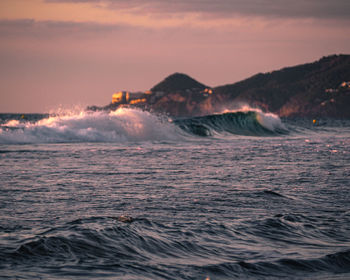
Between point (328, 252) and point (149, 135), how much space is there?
27.3 meters

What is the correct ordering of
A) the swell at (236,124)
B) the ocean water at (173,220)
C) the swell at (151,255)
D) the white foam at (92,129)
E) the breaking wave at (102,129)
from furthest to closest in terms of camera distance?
the swell at (236,124), the breaking wave at (102,129), the white foam at (92,129), the ocean water at (173,220), the swell at (151,255)

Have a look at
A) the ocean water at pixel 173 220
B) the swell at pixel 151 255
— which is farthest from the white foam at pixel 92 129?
the swell at pixel 151 255

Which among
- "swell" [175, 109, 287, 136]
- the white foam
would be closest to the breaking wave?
the white foam

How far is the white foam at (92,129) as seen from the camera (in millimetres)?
27750

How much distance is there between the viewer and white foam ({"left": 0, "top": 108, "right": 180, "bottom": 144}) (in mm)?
27750

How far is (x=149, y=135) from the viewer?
33.3 metres

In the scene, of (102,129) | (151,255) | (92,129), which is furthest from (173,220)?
(102,129)

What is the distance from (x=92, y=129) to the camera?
3086 centimetres

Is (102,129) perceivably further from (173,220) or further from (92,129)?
(173,220)

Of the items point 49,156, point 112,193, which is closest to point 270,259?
point 112,193

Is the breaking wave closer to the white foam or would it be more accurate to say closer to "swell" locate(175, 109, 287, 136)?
the white foam

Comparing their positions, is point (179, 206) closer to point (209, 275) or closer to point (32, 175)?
point (209, 275)

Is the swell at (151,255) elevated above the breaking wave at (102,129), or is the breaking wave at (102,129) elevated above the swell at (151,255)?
the breaking wave at (102,129)

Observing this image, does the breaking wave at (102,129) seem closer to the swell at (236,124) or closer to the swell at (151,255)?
the swell at (236,124)
